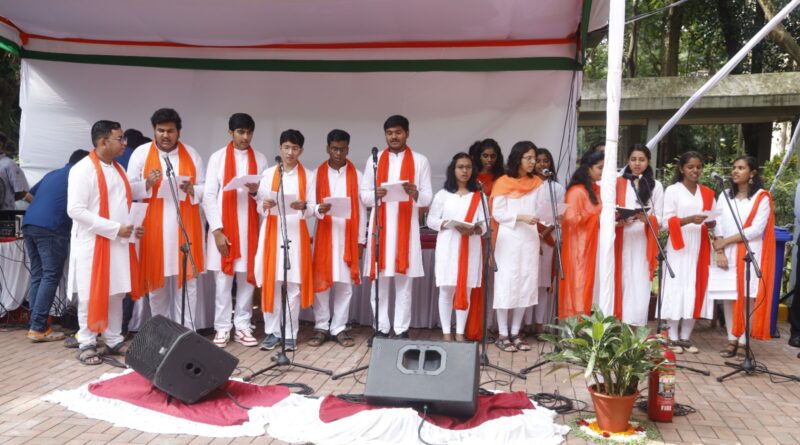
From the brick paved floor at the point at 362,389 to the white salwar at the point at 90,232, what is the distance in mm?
542

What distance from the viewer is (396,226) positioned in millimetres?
5836

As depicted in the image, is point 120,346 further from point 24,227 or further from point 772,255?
point 772,255

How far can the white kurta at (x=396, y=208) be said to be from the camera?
5820 millimetres

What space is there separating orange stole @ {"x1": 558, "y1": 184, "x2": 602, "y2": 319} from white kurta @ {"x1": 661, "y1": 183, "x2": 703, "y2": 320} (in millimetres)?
749

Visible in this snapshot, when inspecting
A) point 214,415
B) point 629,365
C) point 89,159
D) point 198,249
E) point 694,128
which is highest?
point 694,128

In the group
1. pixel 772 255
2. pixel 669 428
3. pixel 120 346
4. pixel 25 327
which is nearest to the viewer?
pixel 669 428

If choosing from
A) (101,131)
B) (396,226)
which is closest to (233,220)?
(101,131)

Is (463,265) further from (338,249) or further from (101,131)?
(101,131)

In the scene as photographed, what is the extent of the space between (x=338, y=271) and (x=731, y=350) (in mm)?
3440

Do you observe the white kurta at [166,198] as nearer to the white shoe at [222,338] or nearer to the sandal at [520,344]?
the white shoe at [222,338]

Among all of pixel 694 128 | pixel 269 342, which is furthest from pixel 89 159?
pixel 694 128

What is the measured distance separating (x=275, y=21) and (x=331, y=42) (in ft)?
2.55

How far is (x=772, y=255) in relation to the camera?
19.2ft

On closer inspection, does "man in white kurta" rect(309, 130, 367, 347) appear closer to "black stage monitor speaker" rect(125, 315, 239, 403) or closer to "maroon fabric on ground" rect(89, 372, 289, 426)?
"maroon fabric on ground" rect(89, 372, 289, 426)
